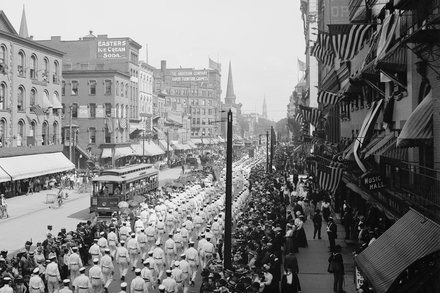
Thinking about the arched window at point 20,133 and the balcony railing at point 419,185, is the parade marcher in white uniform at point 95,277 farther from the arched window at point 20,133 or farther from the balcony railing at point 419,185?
the arched window at point 20,133

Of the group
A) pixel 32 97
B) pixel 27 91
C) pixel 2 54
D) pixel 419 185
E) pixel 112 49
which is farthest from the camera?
pixel 112 49

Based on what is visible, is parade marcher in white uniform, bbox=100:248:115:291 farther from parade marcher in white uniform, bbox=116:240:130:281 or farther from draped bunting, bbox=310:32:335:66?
draped bunting, bbox=310:32:335:66

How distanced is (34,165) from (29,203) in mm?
8105

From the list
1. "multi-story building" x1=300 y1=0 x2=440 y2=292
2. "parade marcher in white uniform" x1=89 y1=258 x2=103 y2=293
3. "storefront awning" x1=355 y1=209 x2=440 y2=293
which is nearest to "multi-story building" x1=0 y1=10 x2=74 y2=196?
"parade marcher in white uniform" x1=89 y1=258 x2=103 y2=293

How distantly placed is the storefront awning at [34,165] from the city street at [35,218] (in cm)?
207

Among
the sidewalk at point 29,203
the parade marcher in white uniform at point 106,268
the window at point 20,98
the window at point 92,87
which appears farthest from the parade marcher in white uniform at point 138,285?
the window at point 92,87

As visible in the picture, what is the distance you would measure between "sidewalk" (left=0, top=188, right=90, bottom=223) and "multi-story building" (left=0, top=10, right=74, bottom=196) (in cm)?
155

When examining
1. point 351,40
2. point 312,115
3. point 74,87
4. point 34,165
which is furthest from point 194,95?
point 351,40

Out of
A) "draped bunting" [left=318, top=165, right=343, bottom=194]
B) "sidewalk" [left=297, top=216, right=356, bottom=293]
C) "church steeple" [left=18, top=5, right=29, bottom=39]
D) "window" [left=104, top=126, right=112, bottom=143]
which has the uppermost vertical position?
"church steeple" [left=18, top=5, right=29, bottom=39]

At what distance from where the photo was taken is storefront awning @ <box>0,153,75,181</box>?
44.1 m

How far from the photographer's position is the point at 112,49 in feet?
265

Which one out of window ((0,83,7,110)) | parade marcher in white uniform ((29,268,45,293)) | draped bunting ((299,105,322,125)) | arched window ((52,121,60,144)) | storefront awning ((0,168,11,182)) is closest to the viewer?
parade marcher in white uniform ((29,268,45,293))

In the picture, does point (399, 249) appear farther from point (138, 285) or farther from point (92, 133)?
point (92, 133)

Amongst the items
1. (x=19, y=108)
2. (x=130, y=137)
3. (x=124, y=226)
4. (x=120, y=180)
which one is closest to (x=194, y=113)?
(x=130, y=137)
